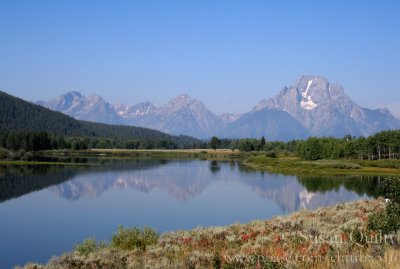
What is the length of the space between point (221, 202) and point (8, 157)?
94.9 metres

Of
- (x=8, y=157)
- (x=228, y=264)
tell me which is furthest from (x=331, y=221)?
(x=8, y=157)

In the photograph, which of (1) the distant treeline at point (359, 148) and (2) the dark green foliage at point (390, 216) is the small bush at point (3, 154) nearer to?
(1) the distant treeline at point (359, 148)

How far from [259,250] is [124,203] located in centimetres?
4145

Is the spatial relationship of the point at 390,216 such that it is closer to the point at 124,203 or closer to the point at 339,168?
the point at 124,203

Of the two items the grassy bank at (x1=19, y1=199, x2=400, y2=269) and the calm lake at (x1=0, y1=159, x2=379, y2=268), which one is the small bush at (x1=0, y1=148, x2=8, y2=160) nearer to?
the calm lake at (x1=0, y1=159, x2=379, y2=268)

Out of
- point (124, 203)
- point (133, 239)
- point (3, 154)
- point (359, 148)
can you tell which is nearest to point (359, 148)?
point (359, 148)

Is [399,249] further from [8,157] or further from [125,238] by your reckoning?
[8,157]

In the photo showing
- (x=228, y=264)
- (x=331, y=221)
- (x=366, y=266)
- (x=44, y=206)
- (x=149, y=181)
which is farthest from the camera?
(x=149, y=181)

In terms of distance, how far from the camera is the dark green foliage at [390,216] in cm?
1591

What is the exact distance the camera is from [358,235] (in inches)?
622

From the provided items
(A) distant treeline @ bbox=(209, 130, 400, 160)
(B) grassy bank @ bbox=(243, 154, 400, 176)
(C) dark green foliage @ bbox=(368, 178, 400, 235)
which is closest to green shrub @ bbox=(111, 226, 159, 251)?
(C) dark green foliage @ bbox=(368, 178, 400, 235)

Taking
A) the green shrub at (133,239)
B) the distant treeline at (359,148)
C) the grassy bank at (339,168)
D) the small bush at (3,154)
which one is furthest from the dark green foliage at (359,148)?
the green shrub at (133,239)

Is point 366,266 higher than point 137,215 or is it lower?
higher

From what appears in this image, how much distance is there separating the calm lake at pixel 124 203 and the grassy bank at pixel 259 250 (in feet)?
36.0
